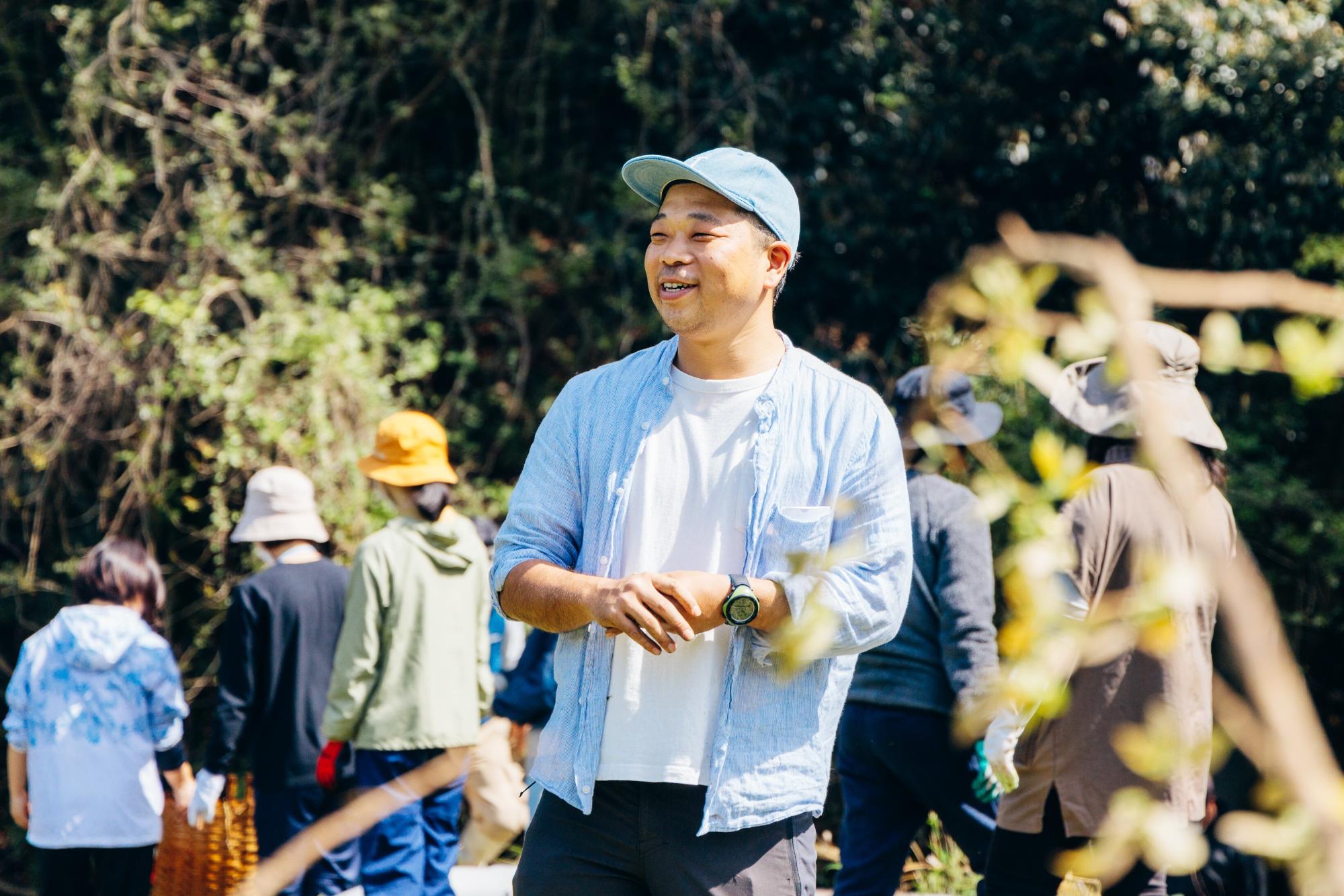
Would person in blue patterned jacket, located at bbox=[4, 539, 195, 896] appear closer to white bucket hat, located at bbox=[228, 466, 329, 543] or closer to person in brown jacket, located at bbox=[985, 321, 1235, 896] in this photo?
white bucket hat, located at bbox=[228, 466, 329, 543]

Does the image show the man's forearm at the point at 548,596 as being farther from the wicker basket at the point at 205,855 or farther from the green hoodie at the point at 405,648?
the wicker basket at the point at 205,855

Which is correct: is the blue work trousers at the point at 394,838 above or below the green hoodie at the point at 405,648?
below

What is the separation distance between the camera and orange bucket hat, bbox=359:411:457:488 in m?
4.77

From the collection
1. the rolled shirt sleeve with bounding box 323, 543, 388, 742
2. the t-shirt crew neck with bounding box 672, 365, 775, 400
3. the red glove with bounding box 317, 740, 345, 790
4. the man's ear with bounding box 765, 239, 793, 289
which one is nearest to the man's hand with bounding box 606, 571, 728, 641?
the t-shirt crew neck with bounding box 672, 365, 775, 400

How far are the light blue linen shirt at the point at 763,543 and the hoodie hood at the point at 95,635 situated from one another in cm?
242

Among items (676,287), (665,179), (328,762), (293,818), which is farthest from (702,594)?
(293,818)

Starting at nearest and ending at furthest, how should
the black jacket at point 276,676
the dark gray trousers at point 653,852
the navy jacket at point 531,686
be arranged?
1. the dark gray trousers at point 653,852
2. the black jacket at point 276,676
3. the navy jacket at point 531,686

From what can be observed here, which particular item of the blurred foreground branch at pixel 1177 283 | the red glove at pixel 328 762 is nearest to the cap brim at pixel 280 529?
the red glove at pixel 328 762

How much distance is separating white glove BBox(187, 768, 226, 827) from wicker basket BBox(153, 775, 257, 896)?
0.63 m

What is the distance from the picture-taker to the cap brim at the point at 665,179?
2.51m

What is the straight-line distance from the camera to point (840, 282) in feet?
24.9

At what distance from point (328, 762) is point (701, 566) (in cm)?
272

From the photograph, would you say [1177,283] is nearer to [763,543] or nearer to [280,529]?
[763,543]

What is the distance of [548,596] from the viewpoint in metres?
2.43
